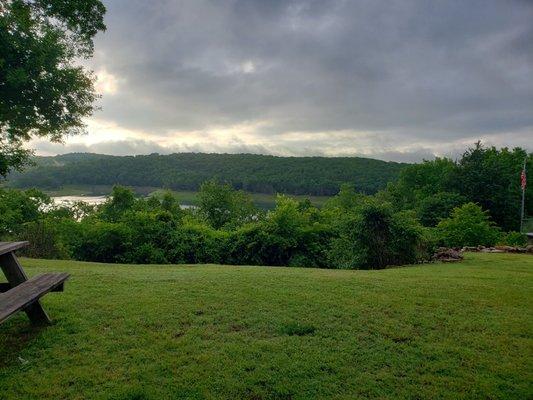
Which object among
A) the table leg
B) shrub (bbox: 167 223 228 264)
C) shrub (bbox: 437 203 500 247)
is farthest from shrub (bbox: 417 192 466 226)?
the table leg

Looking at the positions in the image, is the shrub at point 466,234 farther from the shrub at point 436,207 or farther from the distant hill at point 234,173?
the distant hill at point 234,173

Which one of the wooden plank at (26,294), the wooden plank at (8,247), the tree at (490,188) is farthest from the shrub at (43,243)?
the tree at (490,188)

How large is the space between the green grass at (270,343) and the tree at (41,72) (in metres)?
9.98

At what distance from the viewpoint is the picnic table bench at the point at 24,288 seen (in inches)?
169

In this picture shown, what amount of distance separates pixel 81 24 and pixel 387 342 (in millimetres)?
14778

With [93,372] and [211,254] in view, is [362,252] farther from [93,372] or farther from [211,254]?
[93,372]

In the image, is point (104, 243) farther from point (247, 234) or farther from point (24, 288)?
point (24, 288)

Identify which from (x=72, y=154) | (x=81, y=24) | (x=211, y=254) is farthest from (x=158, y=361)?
(x=72, y=154)

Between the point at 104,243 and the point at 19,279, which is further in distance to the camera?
the point at 104,243

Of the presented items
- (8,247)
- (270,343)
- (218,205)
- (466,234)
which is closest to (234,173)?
(218,205)

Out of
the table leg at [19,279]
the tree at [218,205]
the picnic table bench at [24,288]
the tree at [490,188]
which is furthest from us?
the tree at [490,188]

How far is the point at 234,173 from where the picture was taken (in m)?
101

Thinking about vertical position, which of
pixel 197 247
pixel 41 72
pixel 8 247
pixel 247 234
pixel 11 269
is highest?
pixel 41 72

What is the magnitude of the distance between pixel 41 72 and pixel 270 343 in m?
14.4
